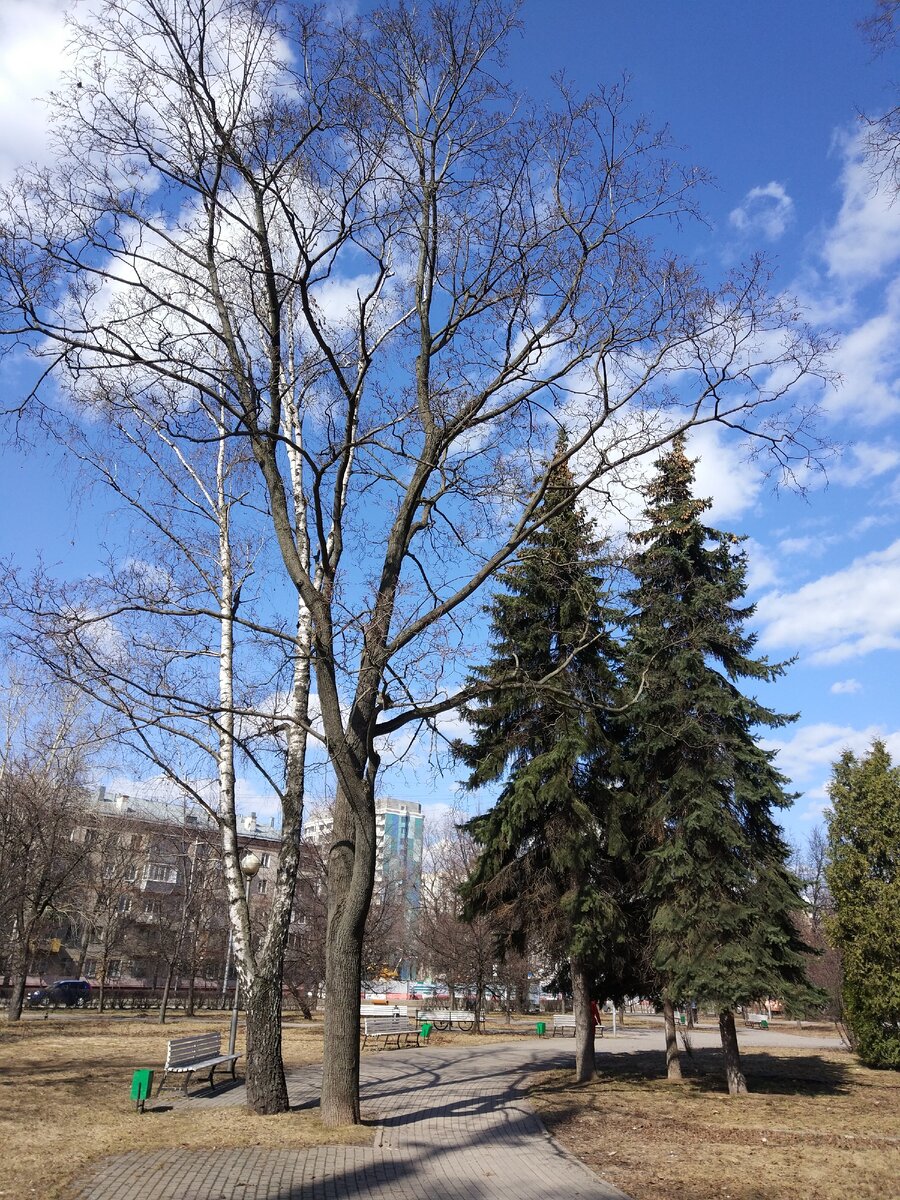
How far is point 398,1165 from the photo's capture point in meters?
8.33

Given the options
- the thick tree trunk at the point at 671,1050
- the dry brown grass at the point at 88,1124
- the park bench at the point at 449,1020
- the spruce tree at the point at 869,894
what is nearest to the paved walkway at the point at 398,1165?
the dry brown grass at the point at 88,1124

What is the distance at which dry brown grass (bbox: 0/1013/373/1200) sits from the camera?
759 centimetres

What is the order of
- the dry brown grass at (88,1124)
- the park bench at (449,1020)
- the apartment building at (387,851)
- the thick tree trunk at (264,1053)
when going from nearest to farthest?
the dry brown grass at (88,1124), the thick tree trunk at (264,1053), the apartment building at (387,851), the park bench at (449,1020)

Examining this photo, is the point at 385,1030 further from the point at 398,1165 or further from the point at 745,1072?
the point at 398,1165

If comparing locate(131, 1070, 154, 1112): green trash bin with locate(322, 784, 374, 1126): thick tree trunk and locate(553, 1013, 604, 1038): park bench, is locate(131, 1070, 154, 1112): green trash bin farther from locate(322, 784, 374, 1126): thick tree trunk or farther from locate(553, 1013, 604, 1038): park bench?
locate(553, 1013, 604, 1038): park bench

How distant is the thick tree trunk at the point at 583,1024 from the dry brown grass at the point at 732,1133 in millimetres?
388

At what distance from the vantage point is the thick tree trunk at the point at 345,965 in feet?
31.6

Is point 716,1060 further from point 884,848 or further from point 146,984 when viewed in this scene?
point 146,984

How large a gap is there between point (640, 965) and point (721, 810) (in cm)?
333

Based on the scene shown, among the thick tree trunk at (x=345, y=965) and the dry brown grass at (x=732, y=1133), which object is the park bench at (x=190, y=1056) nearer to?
the thick tree trunk at (x=345, y=965)

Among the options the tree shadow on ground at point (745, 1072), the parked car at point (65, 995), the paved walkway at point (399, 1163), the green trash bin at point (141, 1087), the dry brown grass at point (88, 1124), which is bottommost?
the tree shadow on ground at point (745, 1072)

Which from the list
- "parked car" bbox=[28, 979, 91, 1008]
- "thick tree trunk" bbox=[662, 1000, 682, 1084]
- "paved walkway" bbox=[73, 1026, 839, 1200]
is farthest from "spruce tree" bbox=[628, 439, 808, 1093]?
"parked car" bbox=[28, 979, 91, 1008]

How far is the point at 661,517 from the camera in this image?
17.9 metres

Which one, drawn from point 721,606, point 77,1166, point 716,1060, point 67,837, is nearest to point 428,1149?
point 77,1166
